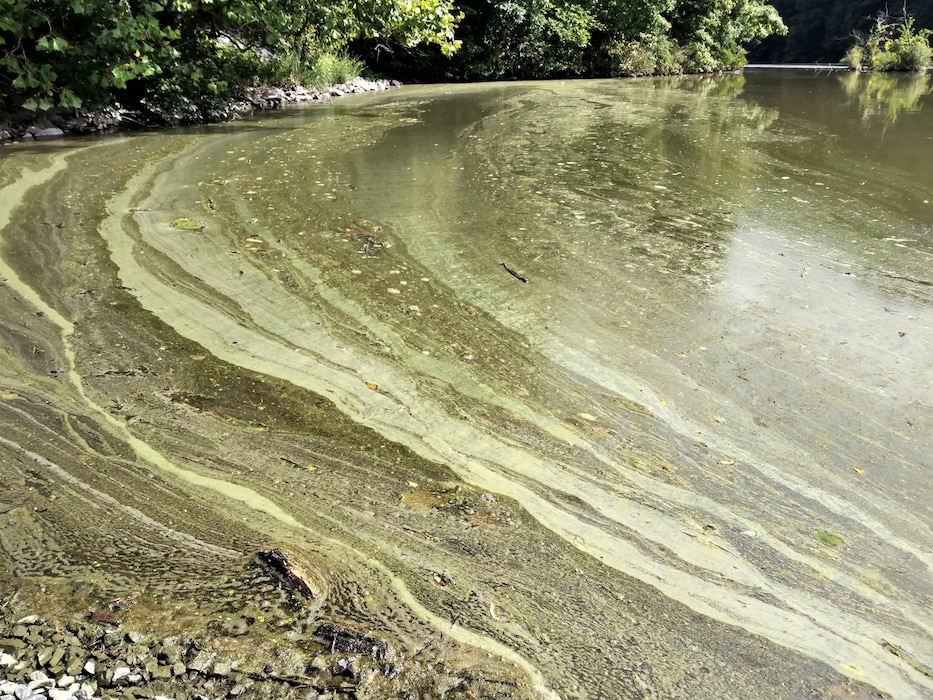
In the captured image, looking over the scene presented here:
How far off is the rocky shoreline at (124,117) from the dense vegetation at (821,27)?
30452 mm

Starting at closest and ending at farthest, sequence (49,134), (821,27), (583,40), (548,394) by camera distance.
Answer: (548,394) < (49,134) < (583,40) < (821,27)

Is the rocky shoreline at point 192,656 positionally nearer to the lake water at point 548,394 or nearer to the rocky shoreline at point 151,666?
the rocky shoreline at point 151,666

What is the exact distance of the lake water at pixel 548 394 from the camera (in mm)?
1479

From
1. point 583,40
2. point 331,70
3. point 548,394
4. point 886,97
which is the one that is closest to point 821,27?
point 583,40

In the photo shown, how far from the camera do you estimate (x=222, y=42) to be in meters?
8.69

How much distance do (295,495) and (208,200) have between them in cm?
330

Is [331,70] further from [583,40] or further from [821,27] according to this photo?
[821,27]

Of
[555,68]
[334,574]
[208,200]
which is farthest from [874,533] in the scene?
[555,68]

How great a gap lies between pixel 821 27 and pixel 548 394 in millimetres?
40597

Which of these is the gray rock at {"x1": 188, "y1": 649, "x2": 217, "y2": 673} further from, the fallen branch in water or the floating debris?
the floating debris

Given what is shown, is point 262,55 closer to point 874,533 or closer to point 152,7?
point 152,7

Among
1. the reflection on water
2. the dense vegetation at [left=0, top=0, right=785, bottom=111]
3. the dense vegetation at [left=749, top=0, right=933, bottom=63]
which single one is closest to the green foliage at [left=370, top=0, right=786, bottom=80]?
the dense vegetation at [left=0, top=0, right=785, bottom=111]

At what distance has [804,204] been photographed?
15.0ft

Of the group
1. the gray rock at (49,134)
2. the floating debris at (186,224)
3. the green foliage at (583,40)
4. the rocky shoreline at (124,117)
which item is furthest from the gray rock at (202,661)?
the green foliage at (583,40)
